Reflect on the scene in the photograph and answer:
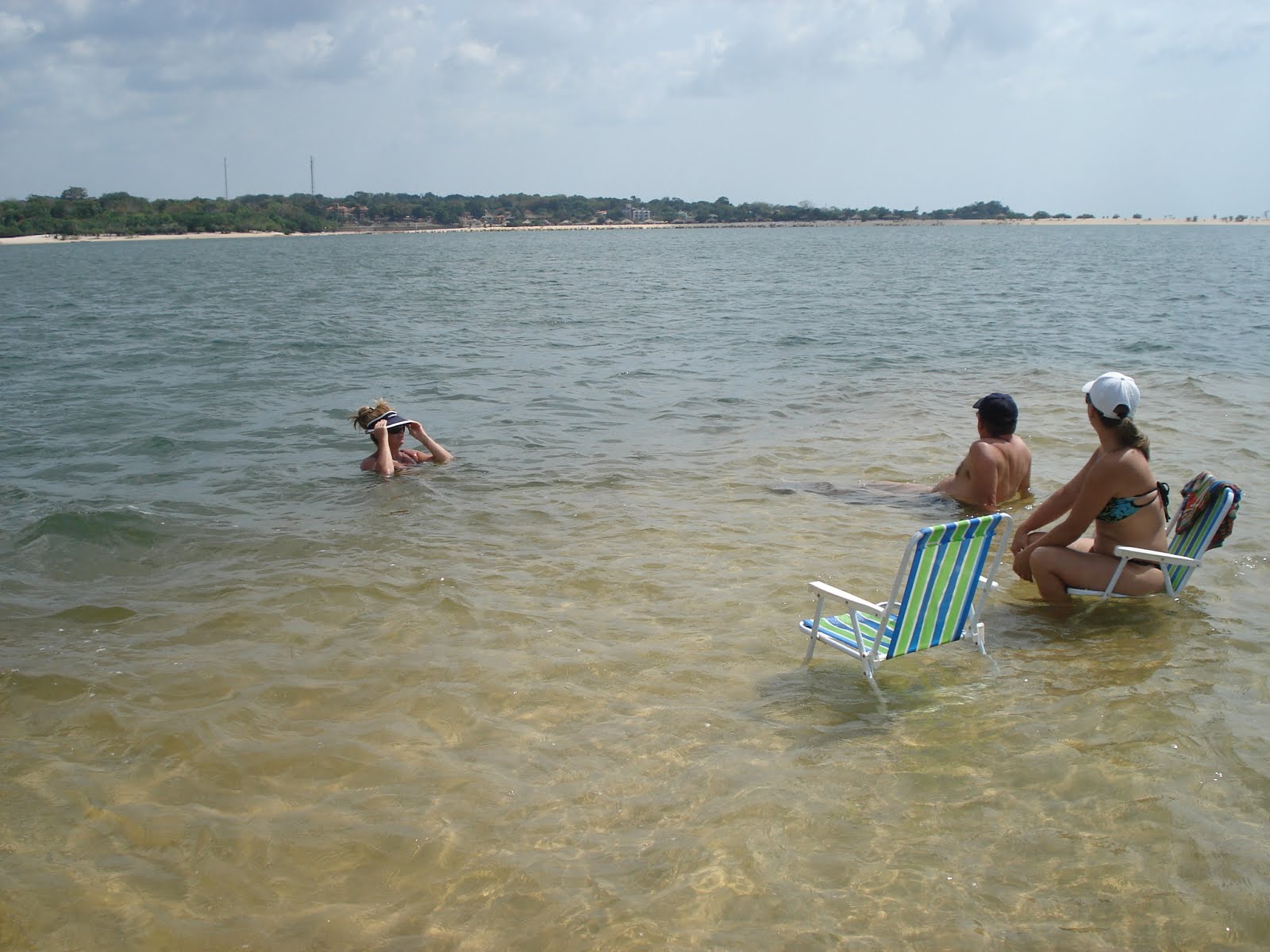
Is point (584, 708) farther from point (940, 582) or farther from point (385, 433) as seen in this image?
point (385, 433)

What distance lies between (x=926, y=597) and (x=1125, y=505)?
182 centimetres

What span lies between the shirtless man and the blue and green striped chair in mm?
2976

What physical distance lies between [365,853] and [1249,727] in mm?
4109

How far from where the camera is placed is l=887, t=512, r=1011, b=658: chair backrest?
15.1 ft

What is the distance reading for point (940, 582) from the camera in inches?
187

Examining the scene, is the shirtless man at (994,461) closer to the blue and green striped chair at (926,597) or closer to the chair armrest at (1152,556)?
the chair armrest at (1152,556)

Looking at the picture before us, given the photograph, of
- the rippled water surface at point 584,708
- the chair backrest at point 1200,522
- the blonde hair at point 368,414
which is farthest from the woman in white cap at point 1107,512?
the blonde hair at point 368,414

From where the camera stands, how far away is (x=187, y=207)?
162m

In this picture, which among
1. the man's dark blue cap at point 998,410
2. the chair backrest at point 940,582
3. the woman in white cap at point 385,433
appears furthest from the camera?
the woman in white cap at point 385,433

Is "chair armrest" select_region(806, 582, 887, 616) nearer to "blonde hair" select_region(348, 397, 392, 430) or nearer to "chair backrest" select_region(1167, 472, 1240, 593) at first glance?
"chair backrest" select_region(1167, 472, 1240, 593)

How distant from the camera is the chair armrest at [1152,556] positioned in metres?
5.57

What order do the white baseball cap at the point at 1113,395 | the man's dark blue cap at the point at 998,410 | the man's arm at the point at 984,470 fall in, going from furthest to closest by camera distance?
the man's arm at the point at 984,470 < the man's dark blue cap at the point at 998,410 < the white baseball cap at the point at 1113,395

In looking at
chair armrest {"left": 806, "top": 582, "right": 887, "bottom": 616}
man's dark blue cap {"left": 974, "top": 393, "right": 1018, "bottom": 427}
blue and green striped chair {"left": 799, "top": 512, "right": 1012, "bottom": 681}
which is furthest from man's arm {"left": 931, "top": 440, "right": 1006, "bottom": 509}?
chair armrest {"left": 806, "top": 582, "right": 887, "bottom": 616}

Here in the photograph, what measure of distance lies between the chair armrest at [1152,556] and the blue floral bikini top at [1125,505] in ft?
0.72
